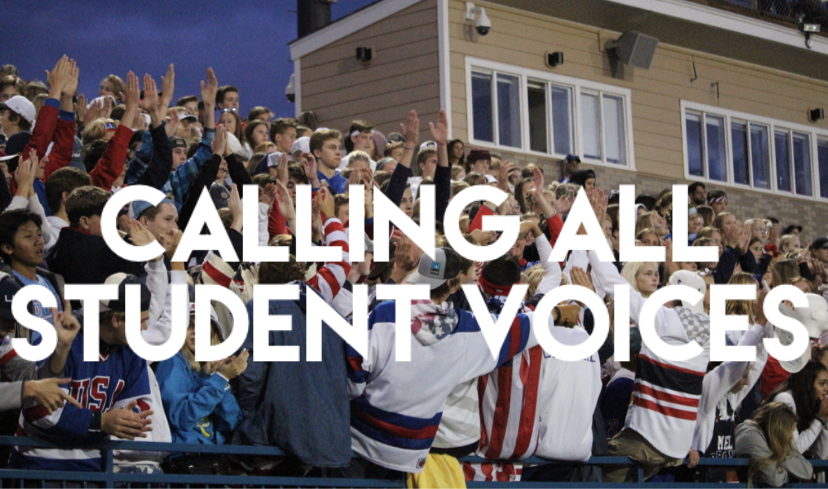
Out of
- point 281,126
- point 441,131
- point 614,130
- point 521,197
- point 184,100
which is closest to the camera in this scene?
point 441,131

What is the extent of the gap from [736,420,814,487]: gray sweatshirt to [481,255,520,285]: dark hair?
90.9 inches

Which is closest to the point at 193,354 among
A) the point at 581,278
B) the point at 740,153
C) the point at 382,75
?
the point at 581,278

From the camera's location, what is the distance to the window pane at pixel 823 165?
2397 cm

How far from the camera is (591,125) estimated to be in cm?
1964

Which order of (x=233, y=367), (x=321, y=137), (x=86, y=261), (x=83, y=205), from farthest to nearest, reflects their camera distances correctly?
(x=321, y=137) → (x=83, y=205) → (x=86, y=261) → (x=233, y=367)

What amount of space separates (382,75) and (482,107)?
1852 millimetres

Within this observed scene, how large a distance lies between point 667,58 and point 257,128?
1106 cm

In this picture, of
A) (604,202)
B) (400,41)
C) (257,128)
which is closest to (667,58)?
(400,41)

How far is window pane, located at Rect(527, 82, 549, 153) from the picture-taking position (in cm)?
1883

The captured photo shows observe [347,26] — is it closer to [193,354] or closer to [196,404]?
[193,354]

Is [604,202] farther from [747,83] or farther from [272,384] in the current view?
[747,83]

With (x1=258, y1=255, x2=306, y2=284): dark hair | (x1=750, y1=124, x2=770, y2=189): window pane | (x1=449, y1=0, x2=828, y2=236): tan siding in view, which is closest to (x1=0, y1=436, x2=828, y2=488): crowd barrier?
(x1=258, y1=255, x2=306, y2=284): dark hair

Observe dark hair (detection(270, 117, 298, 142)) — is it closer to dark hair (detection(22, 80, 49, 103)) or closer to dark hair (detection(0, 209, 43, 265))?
dark hair (detection(22, 80, 49, 103))

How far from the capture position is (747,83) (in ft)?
72.7
